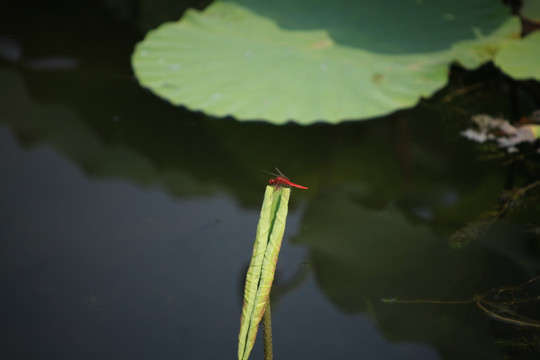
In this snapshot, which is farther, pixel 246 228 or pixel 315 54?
pixel 315 54

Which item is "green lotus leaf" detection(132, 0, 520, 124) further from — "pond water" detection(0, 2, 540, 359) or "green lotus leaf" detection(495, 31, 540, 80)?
"pond water" detection(0, 2, 540, 359)

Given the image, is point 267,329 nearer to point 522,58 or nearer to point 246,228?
point 246,228

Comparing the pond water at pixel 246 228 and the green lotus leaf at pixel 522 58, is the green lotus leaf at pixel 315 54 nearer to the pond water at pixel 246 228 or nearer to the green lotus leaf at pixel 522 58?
the green lotus leaf at pixel 522 58

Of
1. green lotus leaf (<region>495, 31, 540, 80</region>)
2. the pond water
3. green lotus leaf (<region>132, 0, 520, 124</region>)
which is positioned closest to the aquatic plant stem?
the pond water

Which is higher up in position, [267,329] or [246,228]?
[267,329]

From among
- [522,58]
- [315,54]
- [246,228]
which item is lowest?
[246,228]

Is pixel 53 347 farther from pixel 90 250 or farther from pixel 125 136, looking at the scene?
pixel 125 136

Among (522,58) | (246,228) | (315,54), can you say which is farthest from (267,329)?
(522,58)
